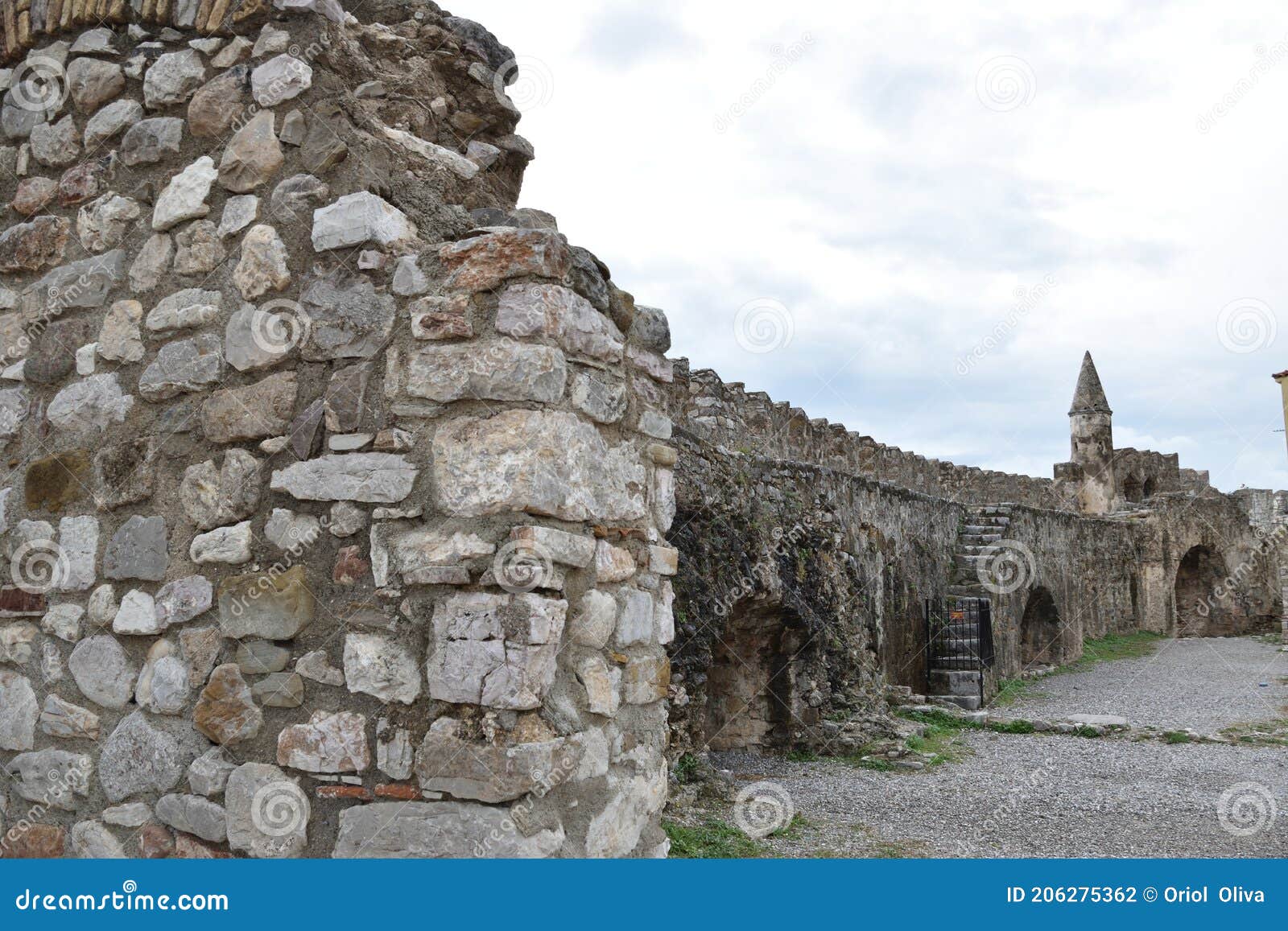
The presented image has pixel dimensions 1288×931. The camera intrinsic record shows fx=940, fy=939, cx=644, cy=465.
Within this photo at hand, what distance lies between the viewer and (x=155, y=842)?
247cm

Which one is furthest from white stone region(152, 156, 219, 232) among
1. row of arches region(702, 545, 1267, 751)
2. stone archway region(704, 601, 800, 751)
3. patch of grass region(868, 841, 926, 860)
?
stone archway region(704, 601, 800, 751)

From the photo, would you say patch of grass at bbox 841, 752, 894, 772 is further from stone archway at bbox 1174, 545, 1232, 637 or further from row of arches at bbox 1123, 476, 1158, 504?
row of arches at bbox 1123, 476, 1158, 504

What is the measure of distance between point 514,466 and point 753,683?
6390 mm

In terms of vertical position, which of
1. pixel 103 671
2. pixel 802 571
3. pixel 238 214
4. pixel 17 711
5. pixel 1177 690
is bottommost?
pixel 1177 690

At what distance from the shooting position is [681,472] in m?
6.68

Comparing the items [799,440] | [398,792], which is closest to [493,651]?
[398,792]

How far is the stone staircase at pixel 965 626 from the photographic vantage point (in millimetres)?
10969

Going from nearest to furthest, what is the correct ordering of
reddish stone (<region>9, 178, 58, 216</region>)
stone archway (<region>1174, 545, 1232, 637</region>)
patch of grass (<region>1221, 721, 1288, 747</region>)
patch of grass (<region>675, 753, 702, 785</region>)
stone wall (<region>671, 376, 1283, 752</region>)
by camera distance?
reddish stone (<region>9, 178, 58, 216</region>)
patch of grass (<region>675, 753, 702, 785</region>)
stone wall (<region>671, 376, 1283, 752</region>)
patch of grass (<region>1221, 721, 1288, 747</region>)
stone archway (<region>1174, 545, 1232, 637</region>)

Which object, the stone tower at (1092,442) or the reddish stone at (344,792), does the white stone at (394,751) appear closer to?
the reddish stone at (344,792)

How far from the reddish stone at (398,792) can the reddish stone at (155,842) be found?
2.39 feet

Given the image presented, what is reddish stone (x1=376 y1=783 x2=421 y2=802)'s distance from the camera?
212 centimetres

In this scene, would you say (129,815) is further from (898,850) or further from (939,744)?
(939,744)

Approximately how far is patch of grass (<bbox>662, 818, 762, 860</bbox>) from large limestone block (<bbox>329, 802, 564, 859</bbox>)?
317cm

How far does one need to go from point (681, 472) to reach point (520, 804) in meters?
4.69
